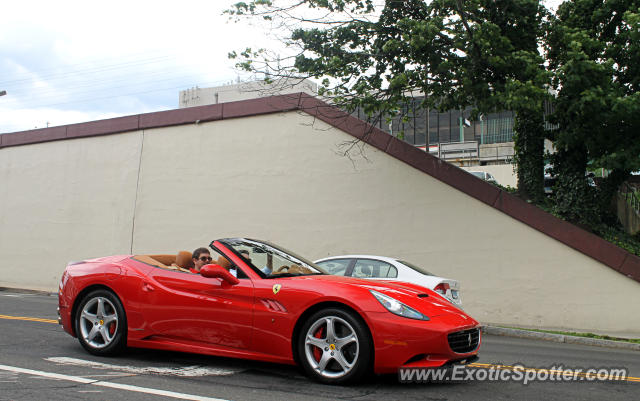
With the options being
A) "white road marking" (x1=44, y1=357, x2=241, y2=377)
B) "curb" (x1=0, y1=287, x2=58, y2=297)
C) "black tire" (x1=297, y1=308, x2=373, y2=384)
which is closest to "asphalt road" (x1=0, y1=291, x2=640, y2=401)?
"white road marking" (x1=44, y1=357, x2=241, y2=377)

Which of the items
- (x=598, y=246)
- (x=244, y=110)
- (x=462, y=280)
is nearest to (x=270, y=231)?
(x=244, y=110)

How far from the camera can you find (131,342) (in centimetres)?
610

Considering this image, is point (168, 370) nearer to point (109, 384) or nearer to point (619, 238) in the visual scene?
point (109, 384)

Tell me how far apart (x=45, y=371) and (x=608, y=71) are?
1118 cm

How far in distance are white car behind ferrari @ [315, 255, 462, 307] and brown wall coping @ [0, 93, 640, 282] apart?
3.65 metres

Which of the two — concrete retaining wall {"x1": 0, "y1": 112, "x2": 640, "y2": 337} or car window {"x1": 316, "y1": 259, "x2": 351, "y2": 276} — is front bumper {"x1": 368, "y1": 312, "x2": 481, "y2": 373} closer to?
car window {"x1": 316, "y1": 259, "x2": 351, "y2": 276}

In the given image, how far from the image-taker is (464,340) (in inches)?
202

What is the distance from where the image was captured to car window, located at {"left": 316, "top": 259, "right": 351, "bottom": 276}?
1121 centimetres

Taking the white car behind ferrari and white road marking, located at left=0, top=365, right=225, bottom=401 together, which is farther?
the white car behind ferrari

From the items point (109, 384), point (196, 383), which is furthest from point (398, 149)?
point (109, 384)

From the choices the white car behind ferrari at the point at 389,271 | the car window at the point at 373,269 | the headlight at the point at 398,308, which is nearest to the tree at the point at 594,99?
the white car behind ferrari at the point at 389,271

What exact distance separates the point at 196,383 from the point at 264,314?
84 centimetres

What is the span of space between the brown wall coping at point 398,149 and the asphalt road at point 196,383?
6229 millimetres

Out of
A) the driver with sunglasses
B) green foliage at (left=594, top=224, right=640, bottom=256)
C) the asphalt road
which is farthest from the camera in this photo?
green foliage at (left=594, top=224, right=640, bottom=256)
